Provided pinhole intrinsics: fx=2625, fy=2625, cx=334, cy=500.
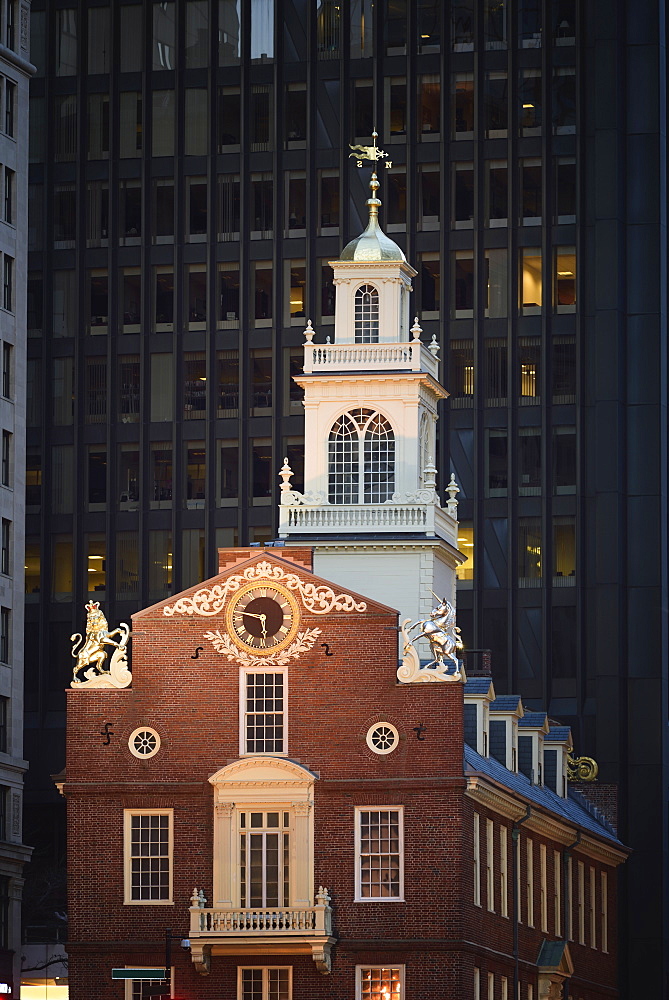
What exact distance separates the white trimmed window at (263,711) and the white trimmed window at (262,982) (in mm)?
7284

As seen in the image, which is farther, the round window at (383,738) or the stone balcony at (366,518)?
the stone balcony at (366,518)

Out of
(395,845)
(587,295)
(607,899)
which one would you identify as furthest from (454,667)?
(587,295)

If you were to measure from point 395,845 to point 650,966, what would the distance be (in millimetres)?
45926

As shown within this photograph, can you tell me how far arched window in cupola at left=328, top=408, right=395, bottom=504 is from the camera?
3839 inches

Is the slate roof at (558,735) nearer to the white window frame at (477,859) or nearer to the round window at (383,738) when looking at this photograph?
the white window frame at (477,859)

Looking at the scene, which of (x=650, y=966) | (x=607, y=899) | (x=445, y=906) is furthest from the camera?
(x=650, y=966)

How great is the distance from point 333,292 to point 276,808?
196 feet

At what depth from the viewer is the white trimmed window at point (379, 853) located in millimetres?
87375

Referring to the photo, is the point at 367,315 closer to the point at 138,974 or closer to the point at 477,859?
the point at 477,859

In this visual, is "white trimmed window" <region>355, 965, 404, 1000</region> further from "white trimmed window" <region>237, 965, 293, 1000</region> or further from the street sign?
the street sign

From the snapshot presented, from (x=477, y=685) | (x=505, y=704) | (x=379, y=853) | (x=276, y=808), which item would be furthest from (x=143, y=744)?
(x=505, y=704)

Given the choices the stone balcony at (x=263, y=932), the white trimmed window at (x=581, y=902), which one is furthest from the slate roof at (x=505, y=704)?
the stone balcony at (x=263, y=932)

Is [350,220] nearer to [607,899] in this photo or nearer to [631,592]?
[631,592]

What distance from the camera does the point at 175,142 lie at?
146750 mm
